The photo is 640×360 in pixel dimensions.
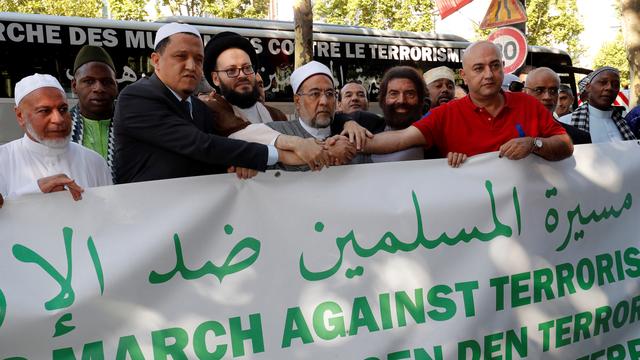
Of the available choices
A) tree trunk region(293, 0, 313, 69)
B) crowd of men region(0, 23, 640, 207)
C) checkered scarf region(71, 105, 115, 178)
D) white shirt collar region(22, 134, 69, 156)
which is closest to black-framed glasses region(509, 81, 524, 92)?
tree trunk region(293, 0, 313, 69)

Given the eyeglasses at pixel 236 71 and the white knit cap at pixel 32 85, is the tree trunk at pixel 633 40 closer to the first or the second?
the eyeglasses at pixel 236 71

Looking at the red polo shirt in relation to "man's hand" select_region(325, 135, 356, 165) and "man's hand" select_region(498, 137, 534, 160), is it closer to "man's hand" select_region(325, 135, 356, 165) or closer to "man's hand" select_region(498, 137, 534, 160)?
"man's hand" select_region(498, 137, 534, 160)

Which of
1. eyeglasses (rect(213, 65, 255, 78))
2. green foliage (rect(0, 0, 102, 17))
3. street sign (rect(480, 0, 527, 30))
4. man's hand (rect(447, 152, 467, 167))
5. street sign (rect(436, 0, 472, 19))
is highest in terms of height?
green foliage (rect(0, 0, 102, 17))

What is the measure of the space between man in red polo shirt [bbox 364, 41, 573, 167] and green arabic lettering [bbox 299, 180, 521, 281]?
256mm

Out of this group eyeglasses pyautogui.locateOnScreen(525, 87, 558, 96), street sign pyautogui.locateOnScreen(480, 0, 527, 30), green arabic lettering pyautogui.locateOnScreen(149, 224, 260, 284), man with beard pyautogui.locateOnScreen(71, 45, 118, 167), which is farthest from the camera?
street sign pyautogui.locateOnScreen(480, 0, 527, 30)

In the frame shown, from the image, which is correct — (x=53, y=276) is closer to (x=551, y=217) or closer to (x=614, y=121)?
(x=551, y=217)

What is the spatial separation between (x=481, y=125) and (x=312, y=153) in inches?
39.8

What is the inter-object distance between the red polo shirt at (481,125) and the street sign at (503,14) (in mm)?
4970

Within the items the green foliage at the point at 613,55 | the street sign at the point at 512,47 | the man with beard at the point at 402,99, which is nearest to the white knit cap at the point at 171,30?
the man with beard at the point at 402,99

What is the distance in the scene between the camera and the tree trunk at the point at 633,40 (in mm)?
8438

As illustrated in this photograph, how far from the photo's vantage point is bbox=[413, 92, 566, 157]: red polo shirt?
326cm

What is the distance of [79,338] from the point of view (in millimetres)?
2352

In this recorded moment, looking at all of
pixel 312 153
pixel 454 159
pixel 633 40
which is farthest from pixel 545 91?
pixel 633 40

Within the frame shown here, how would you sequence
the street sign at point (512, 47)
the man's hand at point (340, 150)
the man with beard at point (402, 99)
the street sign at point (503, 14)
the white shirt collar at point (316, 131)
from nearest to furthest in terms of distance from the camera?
the man's hand at point (340, 150), the white shirt collar at point (316, 131), the man with beard at point (402, 99), the street sign at point (512, 47), the street sign at point (503, 14)
